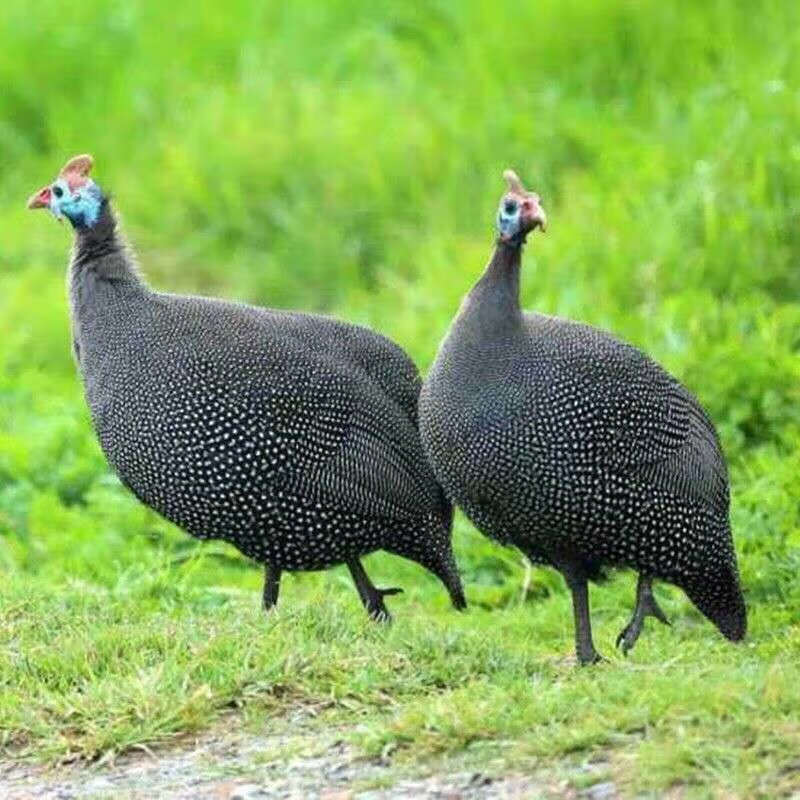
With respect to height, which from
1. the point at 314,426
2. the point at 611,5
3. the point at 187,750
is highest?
the point at 611,5

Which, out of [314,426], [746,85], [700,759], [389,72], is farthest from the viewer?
[389,72]

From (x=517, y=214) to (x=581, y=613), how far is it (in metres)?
1.04

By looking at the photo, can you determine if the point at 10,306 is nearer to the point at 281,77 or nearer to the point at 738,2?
the point at 281,77

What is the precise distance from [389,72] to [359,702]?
6.78m

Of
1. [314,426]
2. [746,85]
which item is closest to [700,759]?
[314,426]

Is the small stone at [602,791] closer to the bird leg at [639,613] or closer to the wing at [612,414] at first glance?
the wing at [612,414]

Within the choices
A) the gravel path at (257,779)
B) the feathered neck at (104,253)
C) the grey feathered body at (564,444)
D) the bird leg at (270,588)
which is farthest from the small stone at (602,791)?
the feathered neck at (104,253)

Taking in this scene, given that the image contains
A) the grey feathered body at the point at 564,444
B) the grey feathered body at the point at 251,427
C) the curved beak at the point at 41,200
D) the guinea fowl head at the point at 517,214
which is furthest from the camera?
the curved beak at the point at 41,200

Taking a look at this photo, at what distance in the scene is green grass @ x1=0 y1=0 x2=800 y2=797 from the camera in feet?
16.6

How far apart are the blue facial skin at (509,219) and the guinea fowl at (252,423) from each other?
0.68m

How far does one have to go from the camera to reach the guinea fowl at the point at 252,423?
6125 mm

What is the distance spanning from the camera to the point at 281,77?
11656 millimetres

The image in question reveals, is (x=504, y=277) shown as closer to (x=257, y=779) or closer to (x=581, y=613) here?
(x=581, y=613)

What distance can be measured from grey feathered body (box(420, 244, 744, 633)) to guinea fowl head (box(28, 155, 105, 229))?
48.9 inches
